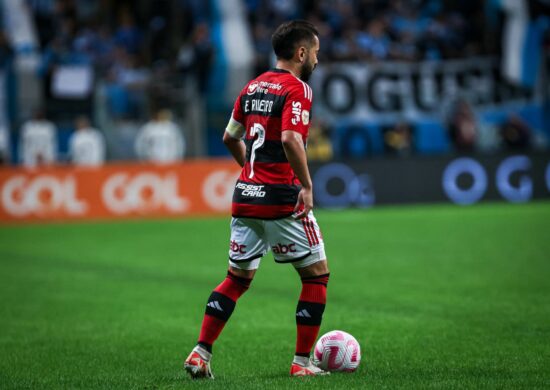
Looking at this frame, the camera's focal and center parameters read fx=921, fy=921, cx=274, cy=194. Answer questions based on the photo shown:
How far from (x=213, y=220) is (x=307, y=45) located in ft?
48.0

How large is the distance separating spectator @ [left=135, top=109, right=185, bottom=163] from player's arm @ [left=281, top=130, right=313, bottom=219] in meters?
18.0

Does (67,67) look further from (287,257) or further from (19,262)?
(287,257)

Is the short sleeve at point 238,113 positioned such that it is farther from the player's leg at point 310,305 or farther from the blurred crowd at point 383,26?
the blurred crowd at point 383,26

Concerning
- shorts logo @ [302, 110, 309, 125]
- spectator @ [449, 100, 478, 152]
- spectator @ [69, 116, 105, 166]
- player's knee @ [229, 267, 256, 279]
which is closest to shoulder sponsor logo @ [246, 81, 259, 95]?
shorts logo @ [302, 110, 309, 125]

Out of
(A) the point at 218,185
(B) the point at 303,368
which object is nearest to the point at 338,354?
(B) the point at 303,368

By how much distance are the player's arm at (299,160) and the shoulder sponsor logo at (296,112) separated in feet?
0.25

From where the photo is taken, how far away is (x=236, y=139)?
254 inches

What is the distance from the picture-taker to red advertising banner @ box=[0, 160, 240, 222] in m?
21.2

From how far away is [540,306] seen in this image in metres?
8.88

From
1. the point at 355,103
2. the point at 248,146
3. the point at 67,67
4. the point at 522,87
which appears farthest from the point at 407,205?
the point at 248,146

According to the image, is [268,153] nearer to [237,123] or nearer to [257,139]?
[257,139]

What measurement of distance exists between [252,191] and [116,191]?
1596cm

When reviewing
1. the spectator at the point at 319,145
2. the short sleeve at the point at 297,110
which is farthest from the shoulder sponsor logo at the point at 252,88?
the spectator at the point at 319,145

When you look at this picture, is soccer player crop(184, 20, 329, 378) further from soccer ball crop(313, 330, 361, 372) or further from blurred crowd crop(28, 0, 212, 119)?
blurred crowd crop(28, 0, 212, 119)
